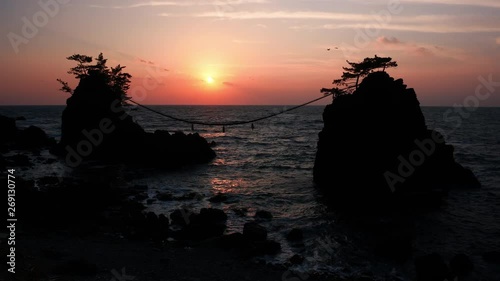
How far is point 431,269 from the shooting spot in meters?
16.8

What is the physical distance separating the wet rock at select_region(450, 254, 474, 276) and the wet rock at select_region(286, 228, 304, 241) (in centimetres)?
819

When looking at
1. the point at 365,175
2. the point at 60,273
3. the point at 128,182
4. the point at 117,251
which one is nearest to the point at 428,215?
the point at 365,175

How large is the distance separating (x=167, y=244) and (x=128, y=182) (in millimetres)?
18449

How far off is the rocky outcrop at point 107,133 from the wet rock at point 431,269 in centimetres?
3484

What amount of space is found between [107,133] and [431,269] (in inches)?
1689

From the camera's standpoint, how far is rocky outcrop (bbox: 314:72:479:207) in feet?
102

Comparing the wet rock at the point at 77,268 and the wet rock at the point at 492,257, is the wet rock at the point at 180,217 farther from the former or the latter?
the wet rock at the point at 492,257

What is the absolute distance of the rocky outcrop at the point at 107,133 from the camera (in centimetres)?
4819

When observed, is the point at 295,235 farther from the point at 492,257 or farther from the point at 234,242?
the point at 492,257

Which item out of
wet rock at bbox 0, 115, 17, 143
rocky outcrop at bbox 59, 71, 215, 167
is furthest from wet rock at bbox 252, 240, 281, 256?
wet rock at bbox 0, 115, 17, 143

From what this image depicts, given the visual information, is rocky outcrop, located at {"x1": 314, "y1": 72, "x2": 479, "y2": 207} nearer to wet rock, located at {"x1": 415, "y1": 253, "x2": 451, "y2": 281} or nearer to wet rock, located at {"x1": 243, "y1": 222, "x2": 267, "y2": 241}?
wet rock, located at {"x1": 243, "y1": 222, "x2": 267, "y2": 241}

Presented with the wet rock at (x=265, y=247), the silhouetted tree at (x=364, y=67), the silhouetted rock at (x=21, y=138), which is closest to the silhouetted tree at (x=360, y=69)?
the silhouetted tree at (x=364, y=67)

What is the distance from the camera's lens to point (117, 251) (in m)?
18.9

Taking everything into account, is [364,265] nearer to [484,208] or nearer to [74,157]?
[484,208]
